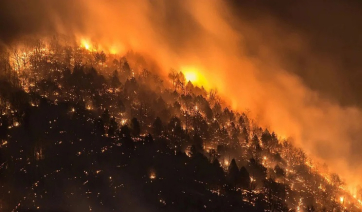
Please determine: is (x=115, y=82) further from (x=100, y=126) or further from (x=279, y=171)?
(x=279, y=171)

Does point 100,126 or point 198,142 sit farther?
point 198,142

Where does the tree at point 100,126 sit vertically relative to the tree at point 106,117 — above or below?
below

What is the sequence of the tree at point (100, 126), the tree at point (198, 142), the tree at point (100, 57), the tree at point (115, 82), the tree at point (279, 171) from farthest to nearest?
1. the tree at point (100, 57)
2. the tree at point (115, 82)
3. the tree at point (279, 171)
4. the tree at point (198, 142)
5. the tree at point (100, 126)

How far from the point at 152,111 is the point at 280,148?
143 ft

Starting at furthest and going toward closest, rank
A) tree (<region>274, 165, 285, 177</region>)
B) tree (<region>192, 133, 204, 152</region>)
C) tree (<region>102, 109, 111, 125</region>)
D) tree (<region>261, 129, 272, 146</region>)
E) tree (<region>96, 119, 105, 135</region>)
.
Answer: tree (<region>261, 129, 272, 146</region>)
tree (<region>274, 165, 285, 177</region>)
tree (<region>192, 133, 204, 152</region>)
tree (<region>102, 109, 111, 125</region>)
tree (<region>96, 119, 105, 135</region>)

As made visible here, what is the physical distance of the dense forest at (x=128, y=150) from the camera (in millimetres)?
73750

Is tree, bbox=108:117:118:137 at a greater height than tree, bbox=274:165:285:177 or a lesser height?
greater

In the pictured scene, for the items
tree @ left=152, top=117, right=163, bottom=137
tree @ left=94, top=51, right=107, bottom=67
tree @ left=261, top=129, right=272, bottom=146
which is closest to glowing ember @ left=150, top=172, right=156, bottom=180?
tree @ left=152, top=117, right=163, bottom=137

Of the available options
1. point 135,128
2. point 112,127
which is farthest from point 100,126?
point 135,128

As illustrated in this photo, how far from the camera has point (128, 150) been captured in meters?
87.4

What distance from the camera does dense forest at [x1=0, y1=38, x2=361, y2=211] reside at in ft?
242

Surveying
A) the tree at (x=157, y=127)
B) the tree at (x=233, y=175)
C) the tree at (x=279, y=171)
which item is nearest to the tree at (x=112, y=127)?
the tree at (x=157, y=127)

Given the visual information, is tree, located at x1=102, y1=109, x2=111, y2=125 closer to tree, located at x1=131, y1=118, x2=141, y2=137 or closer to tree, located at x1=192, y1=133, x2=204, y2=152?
tree, located at x1=131, y1=118, x2=141, y2=137

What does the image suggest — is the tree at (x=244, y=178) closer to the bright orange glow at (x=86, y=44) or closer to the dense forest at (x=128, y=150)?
the dense forest at (x=128, y=150)
